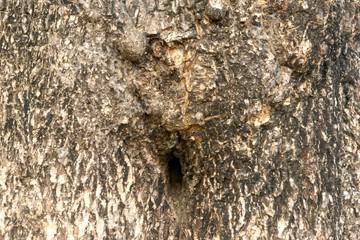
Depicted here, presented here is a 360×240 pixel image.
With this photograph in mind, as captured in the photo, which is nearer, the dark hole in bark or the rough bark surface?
the rough bark surface

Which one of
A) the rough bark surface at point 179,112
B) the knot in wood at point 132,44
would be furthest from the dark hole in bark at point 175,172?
the knot in wood at point 132,44

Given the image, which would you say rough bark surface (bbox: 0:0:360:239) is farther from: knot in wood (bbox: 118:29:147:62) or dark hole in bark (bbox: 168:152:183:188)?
dark hole in bark (bbox: 168:152:183:188)

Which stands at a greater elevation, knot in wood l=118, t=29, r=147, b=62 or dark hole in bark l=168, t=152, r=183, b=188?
knot in wood l=118, t=29, r=147, b=62

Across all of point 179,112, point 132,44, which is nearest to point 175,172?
point 179,112

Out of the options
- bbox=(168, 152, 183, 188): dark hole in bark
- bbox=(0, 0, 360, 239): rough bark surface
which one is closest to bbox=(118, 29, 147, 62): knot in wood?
bbox=(0, 0, 360, 239): rough bark surface

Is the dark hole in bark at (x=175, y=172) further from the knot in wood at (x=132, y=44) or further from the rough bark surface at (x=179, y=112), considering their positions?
the knot in wood at (x=132, y=44)

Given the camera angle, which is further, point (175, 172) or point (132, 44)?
point (175, 172)

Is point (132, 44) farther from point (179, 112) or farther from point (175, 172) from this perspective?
point (175, 172)
